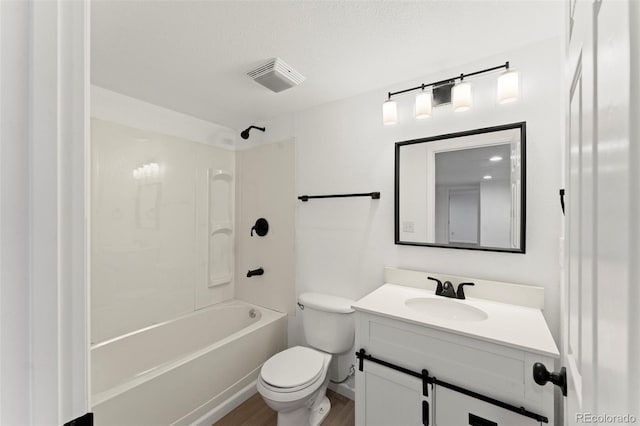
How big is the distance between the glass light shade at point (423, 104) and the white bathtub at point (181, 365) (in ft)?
6.41

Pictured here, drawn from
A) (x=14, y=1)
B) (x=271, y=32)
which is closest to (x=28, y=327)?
(x=14, y=1)

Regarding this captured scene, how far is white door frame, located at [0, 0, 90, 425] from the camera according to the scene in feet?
1.17

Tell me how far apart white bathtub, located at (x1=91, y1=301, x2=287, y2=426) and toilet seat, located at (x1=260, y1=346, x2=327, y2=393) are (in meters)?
0.37

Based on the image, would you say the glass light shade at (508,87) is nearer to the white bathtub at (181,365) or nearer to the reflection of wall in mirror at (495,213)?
the reflection of wall in mirror at (495,213)

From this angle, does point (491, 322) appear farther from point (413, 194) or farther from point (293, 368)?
point (293, 368)

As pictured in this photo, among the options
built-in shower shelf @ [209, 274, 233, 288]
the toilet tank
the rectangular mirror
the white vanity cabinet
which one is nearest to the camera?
the white vanity cabinet

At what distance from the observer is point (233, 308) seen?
2621 mm

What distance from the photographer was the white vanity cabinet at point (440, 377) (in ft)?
3.44

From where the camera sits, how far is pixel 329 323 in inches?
76.0

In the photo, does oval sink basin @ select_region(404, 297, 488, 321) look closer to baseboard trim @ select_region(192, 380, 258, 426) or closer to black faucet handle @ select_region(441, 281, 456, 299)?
black faucet handle @ select_region(441, 281, 456, 299)

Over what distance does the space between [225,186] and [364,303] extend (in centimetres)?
193

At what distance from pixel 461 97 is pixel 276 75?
109 cm

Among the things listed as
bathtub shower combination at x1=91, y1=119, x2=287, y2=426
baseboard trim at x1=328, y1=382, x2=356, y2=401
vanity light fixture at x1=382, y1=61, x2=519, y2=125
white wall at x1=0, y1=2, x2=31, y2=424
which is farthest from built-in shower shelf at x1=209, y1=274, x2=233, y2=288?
white wall at x1=0, y1=2, x2=31, y2=424

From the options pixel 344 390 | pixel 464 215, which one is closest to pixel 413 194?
pixel 464 215
